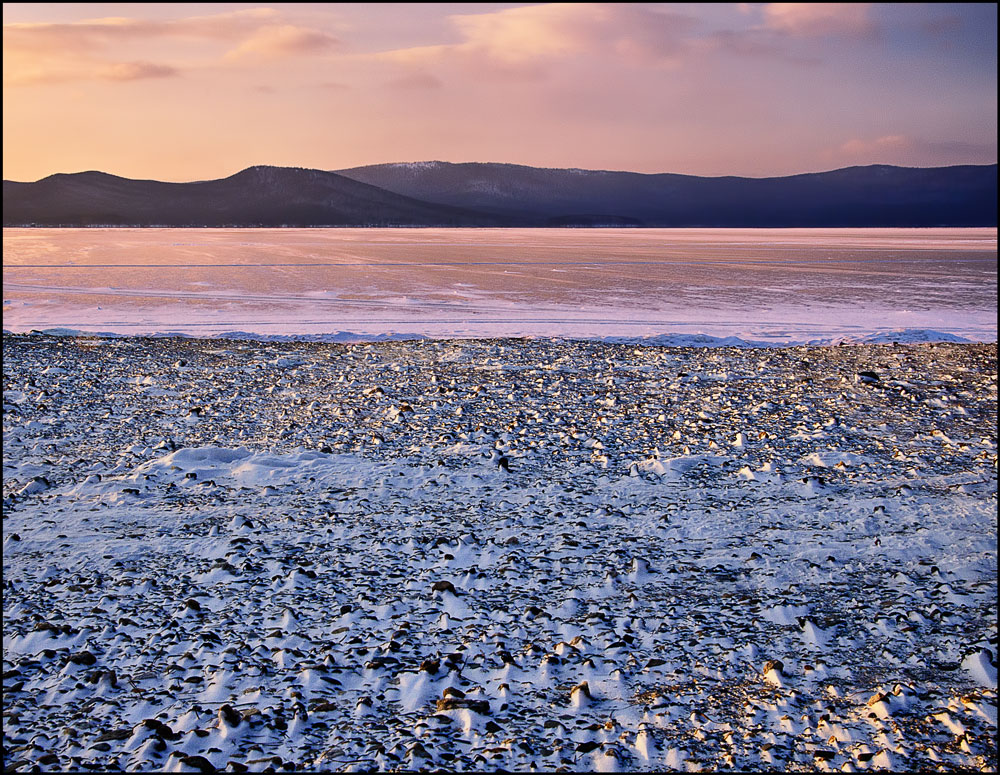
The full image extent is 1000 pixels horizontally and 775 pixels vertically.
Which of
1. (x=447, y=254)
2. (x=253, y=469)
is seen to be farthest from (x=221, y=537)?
(x=447, y=254)

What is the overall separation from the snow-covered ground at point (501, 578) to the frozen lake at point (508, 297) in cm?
452

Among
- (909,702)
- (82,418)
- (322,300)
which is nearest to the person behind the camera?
(909,702)

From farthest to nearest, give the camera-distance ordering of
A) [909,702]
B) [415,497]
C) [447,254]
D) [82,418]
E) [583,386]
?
[447,254] → [583,386] → [82,418] → [415,497] → [909,702]

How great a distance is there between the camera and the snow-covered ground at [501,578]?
A: 2.40 m

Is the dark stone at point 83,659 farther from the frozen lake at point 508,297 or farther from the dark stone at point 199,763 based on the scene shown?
the frozen lake at point 508,297

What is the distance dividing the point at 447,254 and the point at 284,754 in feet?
86.2

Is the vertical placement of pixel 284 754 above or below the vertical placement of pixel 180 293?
below

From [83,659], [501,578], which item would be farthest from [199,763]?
[501,578]

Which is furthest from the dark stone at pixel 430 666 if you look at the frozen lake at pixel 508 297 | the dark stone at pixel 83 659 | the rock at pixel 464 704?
the frozen lake at pixel 508 297

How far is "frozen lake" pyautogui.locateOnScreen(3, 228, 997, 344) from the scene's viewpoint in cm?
1072

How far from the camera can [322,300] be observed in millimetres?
13719

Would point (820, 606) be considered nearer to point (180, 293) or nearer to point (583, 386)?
point (583, 386)

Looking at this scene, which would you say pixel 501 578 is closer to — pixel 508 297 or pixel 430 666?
pixel 430 666

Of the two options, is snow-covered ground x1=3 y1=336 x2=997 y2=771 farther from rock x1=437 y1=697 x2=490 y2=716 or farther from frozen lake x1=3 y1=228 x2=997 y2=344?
frozen lake x1=3 y1=228 x2=997 y2=344
